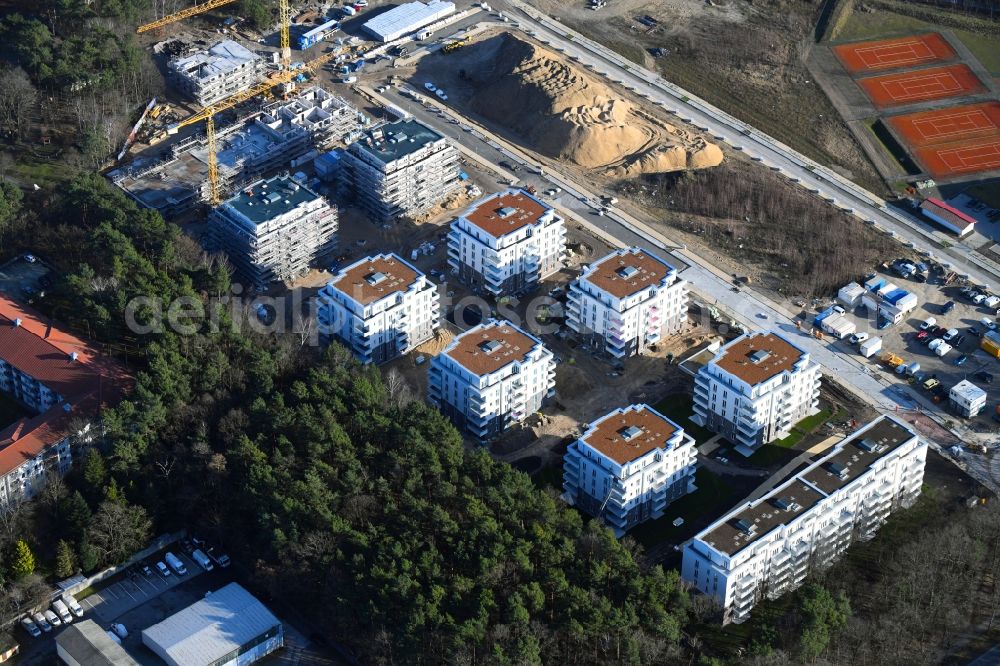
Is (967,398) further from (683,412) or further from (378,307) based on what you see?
(378,307)

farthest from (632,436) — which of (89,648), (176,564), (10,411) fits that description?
(10,411)

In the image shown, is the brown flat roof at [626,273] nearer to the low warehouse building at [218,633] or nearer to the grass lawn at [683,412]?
the grass lawn at [683,412]

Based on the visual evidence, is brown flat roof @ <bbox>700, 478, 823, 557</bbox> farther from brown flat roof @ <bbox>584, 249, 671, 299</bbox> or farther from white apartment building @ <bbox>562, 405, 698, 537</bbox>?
brown flat roof @ <bbox>584, 249, 671, 299</bbox>

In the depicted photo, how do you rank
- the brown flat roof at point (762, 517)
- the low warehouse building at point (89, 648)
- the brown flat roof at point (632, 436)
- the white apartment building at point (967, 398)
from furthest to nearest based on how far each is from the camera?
the white apartment building at point (967, 398)
the brown flat roof at point (632, 436)
the brown flat roof at point (762, 517)
the low warehouse building at point (89, 648)

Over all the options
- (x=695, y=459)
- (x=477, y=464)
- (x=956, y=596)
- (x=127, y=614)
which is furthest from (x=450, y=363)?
(x=956, y=596)

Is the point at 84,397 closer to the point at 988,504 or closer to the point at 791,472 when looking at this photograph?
the point at 791,472

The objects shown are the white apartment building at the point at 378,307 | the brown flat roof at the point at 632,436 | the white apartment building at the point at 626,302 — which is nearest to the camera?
the brown flat roof at the point at 632,436

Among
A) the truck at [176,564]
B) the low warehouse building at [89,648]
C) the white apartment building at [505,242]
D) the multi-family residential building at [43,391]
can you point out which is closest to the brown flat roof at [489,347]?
the white apartment building at [505,242]
